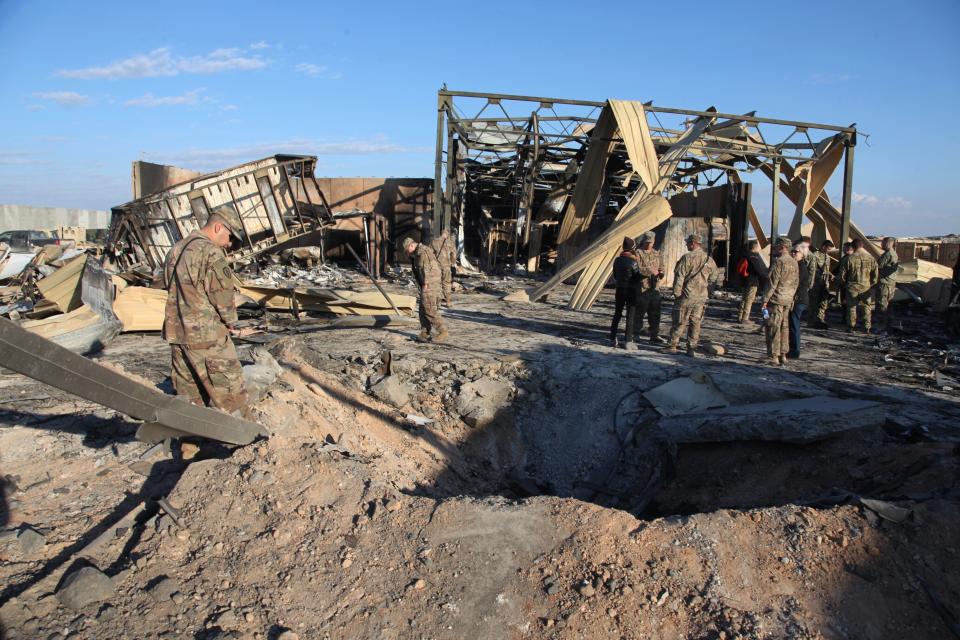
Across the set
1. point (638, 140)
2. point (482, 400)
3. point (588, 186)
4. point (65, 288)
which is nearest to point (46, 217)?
point (65, 288)

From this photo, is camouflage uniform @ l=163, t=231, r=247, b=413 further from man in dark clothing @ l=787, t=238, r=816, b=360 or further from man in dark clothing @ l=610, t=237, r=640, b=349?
man in dark clothing @ l=787, t=238, r=816, b=360

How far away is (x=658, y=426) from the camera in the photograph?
211 inches

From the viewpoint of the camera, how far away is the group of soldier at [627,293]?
12.9 feet

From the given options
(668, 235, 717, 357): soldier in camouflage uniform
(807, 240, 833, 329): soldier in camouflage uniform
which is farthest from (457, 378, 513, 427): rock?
(807, 240, 833, 329): soldier in camouflage uniform

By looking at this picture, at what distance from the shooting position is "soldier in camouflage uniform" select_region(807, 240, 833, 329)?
9477 mm

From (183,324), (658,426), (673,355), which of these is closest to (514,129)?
(673,355)

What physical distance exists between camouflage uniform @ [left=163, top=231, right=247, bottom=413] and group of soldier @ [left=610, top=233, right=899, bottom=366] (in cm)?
526

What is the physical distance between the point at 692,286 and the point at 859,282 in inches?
168

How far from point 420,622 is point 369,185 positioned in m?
17.3

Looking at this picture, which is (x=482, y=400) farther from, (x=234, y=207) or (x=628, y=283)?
(x=234, y=207)

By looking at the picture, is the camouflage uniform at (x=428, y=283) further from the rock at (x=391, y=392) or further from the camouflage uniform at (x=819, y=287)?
the camouflage uniform at (x=819, y=287)

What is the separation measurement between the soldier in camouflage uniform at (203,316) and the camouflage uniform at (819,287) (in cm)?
886

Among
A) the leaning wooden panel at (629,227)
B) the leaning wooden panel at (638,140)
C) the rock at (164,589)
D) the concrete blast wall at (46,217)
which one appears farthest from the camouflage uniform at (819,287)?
the concrete blast wall at (46,217)

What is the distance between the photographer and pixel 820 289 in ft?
32.6
